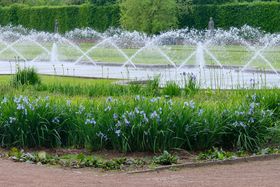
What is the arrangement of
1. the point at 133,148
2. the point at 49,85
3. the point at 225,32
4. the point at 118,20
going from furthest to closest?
the point at 118,20 → the point at 225,32 → the point at 49,85 → the point at 133,148

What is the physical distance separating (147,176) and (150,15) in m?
36.9

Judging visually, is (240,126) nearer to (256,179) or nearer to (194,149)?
(194,149)

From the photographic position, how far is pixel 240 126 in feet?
32.3

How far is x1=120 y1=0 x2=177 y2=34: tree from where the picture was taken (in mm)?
44344

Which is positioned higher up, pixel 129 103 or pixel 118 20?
pixel 118 20

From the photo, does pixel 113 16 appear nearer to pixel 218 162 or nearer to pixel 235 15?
pixel 235 15

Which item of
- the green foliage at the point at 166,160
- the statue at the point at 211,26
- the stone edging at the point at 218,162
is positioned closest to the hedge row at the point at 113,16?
the statue at the point at 211,26

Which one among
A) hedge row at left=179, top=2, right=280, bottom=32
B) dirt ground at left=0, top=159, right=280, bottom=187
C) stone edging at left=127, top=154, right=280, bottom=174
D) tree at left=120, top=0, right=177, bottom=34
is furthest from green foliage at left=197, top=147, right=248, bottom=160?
tree at left=120, top=0, right=177, bottom=34

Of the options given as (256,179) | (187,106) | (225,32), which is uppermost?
(225,32)

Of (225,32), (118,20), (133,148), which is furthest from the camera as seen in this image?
(118,20)

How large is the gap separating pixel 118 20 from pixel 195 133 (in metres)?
38.8

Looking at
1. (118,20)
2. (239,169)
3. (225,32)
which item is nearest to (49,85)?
(239,169)

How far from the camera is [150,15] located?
44688 mm

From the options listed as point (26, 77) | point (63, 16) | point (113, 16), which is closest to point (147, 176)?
point (26, 77)
